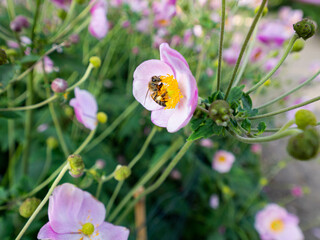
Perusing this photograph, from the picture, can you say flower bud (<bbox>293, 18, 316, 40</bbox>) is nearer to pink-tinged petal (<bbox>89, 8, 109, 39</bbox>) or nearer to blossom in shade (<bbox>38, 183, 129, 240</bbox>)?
blossom in shade (<bbox>38, 183, 129, 240</bbox>)

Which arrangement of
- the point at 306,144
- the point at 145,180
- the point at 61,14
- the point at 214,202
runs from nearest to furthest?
1. the point at 306,144
2. the point at 145,180
3. the point at 61,14
4. the point at 214,202

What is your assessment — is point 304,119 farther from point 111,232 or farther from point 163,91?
point 111,232

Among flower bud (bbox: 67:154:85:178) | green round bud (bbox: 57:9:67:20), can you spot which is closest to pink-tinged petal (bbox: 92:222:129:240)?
flower bud (bbox: 67:154:85:178)

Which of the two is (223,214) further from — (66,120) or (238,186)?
(66,120)

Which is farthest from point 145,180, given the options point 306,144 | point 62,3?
point 62,3

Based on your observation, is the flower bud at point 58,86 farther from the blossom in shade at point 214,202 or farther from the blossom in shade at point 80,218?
the blossom in shade at point 214,202

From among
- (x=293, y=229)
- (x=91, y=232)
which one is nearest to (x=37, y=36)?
(x=91, y=232)
